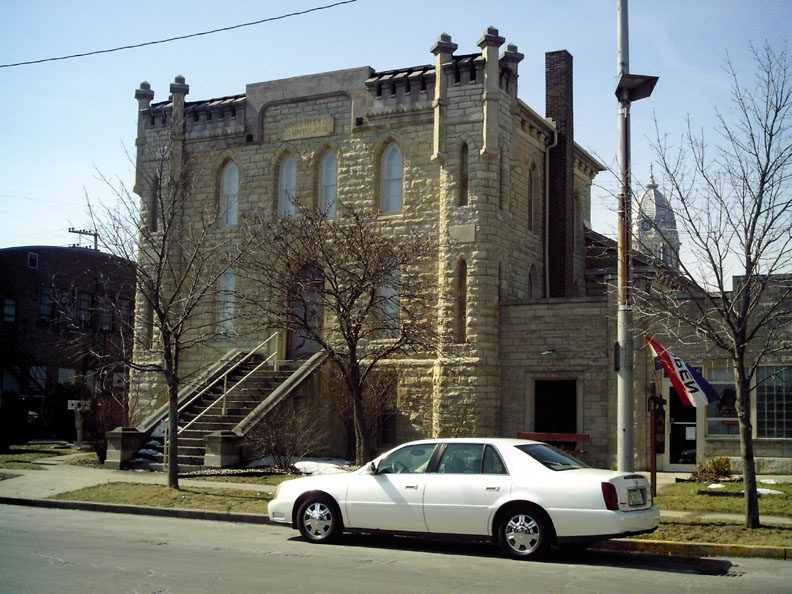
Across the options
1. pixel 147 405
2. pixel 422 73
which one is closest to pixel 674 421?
pixel 422 73

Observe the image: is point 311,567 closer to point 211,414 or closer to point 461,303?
point 211,414

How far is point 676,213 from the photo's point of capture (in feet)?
41.1

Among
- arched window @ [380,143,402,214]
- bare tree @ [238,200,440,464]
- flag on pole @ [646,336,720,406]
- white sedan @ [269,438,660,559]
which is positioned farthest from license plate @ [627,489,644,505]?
arched window @ [380,143,402,214]

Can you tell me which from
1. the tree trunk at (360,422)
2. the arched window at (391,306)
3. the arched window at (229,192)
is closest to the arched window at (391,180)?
the arched window at (391,306)

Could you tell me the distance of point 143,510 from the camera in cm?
1488

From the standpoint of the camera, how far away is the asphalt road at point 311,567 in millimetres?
8438

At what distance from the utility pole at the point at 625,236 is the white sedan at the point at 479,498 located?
1.35 metres

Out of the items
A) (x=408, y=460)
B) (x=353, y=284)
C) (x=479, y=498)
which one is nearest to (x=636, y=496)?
(x=479, y=498)

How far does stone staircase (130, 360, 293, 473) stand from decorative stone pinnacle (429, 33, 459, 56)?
30.1 ft

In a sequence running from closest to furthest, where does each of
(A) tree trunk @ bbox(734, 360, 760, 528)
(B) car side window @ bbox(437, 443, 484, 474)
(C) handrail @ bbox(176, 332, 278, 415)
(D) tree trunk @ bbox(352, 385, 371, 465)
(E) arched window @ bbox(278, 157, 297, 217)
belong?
(B) car side window @ bbox(437, 443, 484, 474) → (A) tree trunk @ bbox(734, 360, 760, 528) → (D) tree trunk @ bbox(352, 385, 371, 465) → (C) handrail @ bbox(176, 332, 278, 415) → (E) arched window @ bbox(278, 157, 297, 217)

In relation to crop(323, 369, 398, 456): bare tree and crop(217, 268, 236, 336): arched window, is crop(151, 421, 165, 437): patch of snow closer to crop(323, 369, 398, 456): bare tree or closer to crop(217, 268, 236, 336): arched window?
crop(217, 268, 236, 336): arched window

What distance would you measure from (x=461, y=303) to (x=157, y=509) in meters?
10.1

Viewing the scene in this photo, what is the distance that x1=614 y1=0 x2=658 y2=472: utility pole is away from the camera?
478 inches

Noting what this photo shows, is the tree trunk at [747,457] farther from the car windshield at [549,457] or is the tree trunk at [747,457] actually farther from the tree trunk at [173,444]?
the tree trunk at [173,444]
